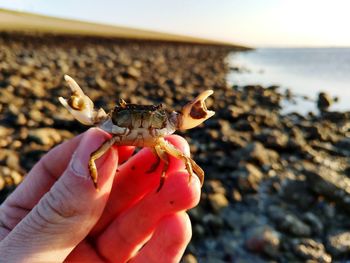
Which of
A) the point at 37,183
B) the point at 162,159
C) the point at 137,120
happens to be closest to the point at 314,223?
the point at 162,159

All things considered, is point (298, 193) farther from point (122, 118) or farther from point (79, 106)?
point (79, 106)

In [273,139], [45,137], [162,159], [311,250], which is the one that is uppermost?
[162,159]

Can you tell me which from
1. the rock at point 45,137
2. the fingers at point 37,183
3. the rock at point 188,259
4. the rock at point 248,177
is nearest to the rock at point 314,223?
the rock at point 248,177

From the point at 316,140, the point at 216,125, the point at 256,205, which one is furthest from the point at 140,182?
the point at 316,140

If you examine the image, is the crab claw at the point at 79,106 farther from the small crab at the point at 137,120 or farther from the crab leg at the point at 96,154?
the crab leg at the point at 96,154

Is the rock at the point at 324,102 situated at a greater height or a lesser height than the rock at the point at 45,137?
lesser

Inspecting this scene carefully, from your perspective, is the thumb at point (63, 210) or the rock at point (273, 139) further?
the rock at point (273, 139)

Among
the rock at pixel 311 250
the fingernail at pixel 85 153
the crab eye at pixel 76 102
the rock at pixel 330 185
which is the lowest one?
the rock at pixel 330 185
